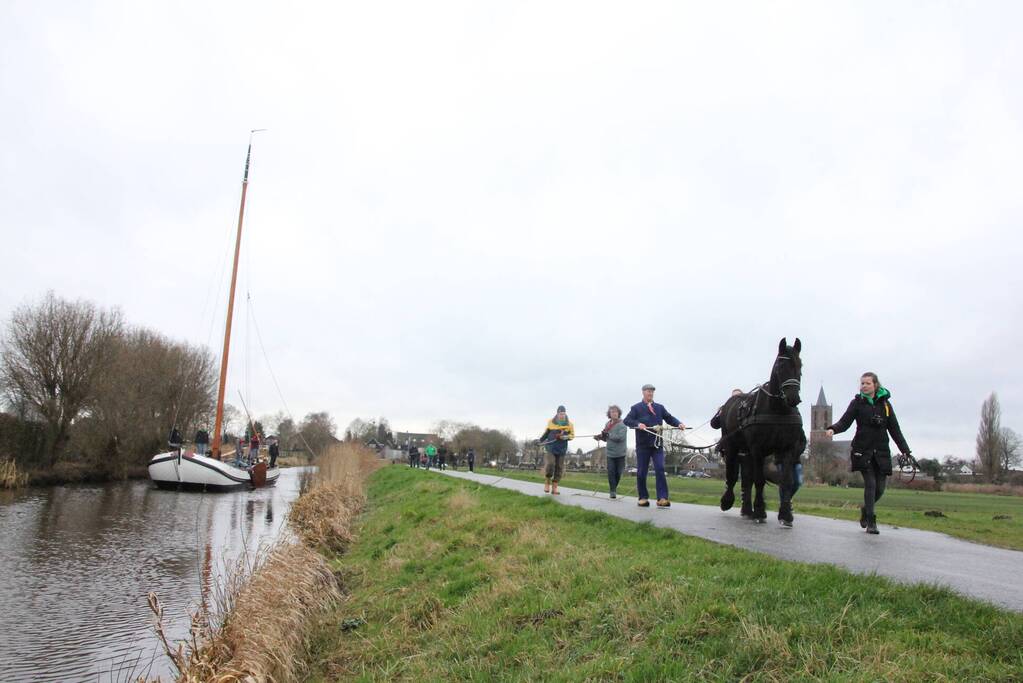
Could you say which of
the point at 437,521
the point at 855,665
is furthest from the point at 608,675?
the point at 437,521

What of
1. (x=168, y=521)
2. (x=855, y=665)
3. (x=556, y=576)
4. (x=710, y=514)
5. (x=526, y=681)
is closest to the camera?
(x=855, y=665)

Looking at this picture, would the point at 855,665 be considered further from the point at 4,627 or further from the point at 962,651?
the point at 4,627

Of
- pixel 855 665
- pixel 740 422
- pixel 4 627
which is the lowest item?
pixel 4 627

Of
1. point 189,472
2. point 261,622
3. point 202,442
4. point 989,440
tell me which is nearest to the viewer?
point 261,622

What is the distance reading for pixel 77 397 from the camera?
128 feet

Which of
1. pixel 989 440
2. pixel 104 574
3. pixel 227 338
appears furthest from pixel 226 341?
pixel 989 440

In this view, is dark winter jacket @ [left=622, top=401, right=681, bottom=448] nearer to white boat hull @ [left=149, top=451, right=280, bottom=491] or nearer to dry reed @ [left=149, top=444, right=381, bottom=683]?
dry reed @ [left=149, top=444, right=381, bottom=683]

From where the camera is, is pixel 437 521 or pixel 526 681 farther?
pixel 437 521

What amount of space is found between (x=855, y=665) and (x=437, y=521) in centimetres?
984

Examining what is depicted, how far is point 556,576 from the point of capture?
702cm

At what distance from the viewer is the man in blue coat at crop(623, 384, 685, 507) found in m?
11.1

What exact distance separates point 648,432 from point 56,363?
3844cm

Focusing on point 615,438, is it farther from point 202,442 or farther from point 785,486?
point 202,442

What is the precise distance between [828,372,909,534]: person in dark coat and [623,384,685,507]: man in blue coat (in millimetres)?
2852
